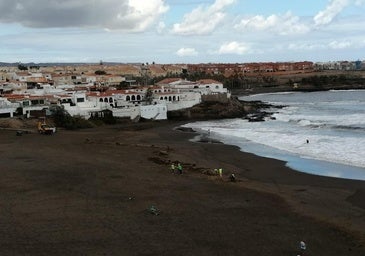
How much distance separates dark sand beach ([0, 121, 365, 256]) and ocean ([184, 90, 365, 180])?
1.90m

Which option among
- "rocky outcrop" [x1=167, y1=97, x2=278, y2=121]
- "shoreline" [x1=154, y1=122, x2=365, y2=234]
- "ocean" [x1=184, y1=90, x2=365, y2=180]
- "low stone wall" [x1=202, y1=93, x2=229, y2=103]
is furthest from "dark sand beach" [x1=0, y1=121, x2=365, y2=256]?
"low stone wall" [x1=202, y1=93, x2=229, y2=103]

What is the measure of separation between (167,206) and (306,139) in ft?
71.5

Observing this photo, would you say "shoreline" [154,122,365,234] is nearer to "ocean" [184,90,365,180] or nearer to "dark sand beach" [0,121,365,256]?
"dark sand beach" [0,121,365,256]

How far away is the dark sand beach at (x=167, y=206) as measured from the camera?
543 inches

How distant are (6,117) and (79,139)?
42.7 ft

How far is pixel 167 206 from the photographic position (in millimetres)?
17844

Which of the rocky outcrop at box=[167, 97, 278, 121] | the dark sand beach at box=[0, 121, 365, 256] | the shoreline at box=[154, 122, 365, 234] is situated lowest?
the rocky outcrop at box=[167, 97, 278, 121]

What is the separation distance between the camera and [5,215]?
1619 cm

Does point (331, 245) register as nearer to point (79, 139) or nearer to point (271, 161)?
point (271, 161)

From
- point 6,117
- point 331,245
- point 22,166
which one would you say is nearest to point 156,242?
point 331,245

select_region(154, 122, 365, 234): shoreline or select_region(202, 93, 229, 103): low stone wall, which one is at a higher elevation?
select_region(202, 93, 229, 103): low stone wall

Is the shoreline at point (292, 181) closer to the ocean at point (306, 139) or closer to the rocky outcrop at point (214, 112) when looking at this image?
the ocean at point (306, 139)

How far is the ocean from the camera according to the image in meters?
27.5

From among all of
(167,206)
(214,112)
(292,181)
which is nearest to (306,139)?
(292,181)
